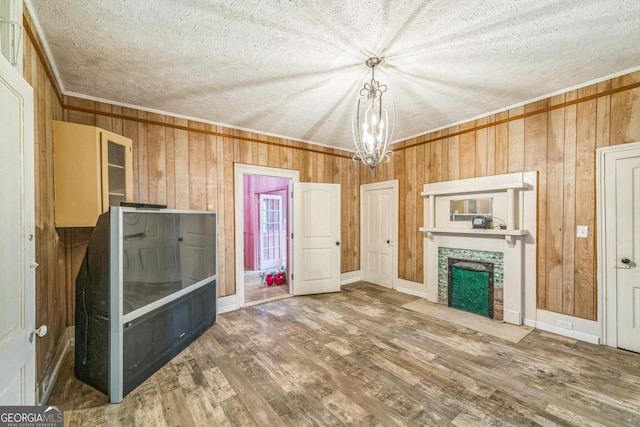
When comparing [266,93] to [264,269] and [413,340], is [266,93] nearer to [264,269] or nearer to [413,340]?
[413,340]

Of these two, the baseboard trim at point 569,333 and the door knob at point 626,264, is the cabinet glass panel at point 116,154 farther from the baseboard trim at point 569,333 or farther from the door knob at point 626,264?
the door knob at point 626,264

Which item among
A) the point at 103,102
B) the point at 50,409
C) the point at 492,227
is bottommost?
the point at 50,409

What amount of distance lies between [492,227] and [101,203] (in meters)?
4.53

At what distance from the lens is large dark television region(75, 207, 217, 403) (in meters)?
1.88

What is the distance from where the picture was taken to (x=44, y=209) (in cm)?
204

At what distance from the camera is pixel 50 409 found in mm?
1287

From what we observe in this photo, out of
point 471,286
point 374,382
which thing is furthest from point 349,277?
point 374,382

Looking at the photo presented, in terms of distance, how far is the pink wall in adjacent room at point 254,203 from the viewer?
6388 millimetres

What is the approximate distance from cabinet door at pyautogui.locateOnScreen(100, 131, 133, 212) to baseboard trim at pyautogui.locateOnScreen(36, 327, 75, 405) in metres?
1.35

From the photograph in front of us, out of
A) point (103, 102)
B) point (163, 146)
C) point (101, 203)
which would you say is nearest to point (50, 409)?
point (101, 203)

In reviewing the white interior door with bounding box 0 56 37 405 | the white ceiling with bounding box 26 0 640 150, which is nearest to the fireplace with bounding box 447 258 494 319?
the white ceiling with bounding box 26 0 640 150

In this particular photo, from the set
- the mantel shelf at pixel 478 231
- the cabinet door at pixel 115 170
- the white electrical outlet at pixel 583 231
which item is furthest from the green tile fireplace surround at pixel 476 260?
the cabinet door at pixel 115 170

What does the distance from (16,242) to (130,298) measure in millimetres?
1045

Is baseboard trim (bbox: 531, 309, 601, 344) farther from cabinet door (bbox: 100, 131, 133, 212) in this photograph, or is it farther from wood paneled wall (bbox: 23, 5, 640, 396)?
cabinet door (bbox: 100, 131, 133, 212)
